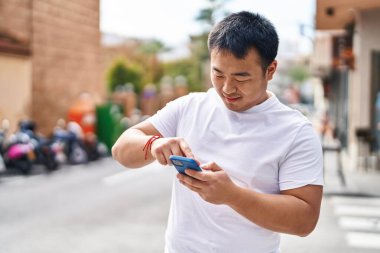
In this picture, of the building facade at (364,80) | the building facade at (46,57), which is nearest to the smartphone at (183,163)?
the building facade at (364,80)

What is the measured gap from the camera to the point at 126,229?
7602 mm

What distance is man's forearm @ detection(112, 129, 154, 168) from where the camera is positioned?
1847 mm

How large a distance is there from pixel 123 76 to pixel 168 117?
45.7 metres

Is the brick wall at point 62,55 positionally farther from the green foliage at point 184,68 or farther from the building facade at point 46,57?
the green foliage at point 184,68

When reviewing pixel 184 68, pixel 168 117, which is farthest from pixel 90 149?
pixel 184 68

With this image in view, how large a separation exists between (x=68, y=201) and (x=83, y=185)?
6.06 ft

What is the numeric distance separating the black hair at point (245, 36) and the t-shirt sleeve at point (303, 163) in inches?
9.2

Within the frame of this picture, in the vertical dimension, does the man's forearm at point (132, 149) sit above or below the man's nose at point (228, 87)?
below

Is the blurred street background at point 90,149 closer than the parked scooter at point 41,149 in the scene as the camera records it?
Yes

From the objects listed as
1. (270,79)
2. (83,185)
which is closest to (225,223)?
(270,79)

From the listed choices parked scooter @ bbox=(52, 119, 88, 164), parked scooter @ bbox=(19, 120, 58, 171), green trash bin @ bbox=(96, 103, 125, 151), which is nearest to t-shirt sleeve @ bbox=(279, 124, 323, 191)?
parked scooter @ bbox=(19, 120, 58, 171)

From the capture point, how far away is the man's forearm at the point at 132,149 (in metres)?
1.85

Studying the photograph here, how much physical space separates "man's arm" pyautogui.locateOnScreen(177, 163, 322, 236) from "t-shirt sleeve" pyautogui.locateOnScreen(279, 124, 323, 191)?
22 mm

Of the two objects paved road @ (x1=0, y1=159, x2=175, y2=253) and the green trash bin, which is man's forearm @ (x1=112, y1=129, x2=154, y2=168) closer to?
paved road @ (x1=0, y1=159, x2=175, y2=253)
